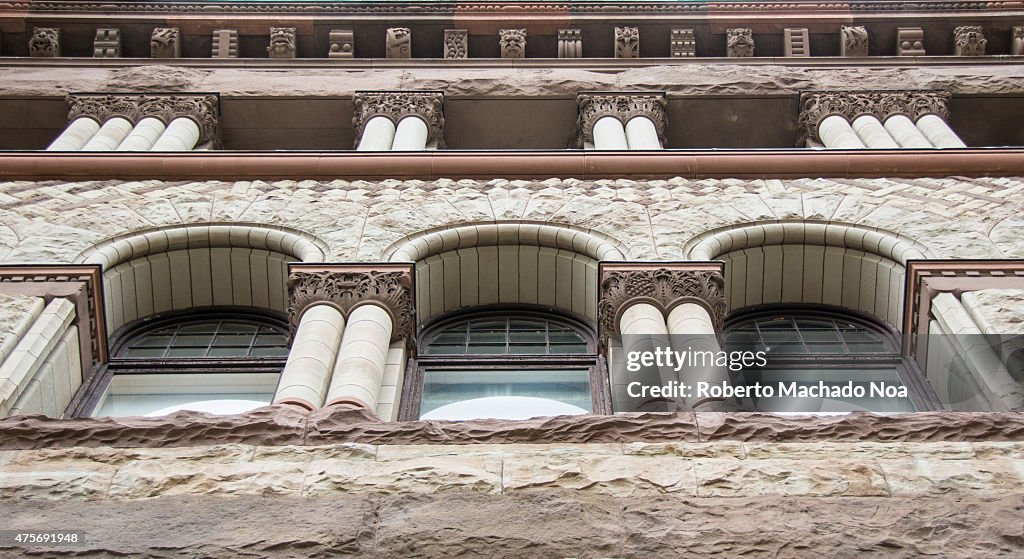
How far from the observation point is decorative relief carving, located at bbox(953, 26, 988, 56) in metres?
19.9

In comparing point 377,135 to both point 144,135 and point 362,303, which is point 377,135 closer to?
point 144,135

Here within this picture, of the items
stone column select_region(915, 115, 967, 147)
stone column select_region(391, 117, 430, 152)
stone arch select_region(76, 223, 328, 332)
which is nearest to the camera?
stone arch select_region(76, 223, 328, 332)

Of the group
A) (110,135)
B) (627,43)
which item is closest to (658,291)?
(110,135)

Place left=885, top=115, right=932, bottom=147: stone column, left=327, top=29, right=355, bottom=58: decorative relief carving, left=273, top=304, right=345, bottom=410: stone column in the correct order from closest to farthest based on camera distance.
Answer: left=273, top=304, right=345, bottom=410: stone column
left=885, top=115, right=932, bottom=147: stone column
left=327, top=29, right=355, bottom=58: decorative relief carving

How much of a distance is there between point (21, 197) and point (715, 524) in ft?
31.1

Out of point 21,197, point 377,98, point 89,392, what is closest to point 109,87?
point 377,98

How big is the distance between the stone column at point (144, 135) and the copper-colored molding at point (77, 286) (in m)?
4.69

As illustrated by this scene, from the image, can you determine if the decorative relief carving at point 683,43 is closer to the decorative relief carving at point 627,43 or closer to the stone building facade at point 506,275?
the stone building facade at point 506,275

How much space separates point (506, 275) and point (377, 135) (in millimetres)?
4575

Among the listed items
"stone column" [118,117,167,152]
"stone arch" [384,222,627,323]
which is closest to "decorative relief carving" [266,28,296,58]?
"stone column" [118,117,167,152]

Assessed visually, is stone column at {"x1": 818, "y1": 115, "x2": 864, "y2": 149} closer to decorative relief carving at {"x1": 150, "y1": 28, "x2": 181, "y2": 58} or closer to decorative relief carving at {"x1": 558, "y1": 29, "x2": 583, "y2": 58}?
decorative relief carving at {"x1": 558, "y1": 29, "x2": 583, "y2": 58}

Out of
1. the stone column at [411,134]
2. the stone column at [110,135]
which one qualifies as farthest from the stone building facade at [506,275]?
the stone column at [110,135]

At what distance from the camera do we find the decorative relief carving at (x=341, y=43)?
65.4ft

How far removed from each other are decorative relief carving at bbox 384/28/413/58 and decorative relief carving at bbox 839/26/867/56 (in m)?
6.95
